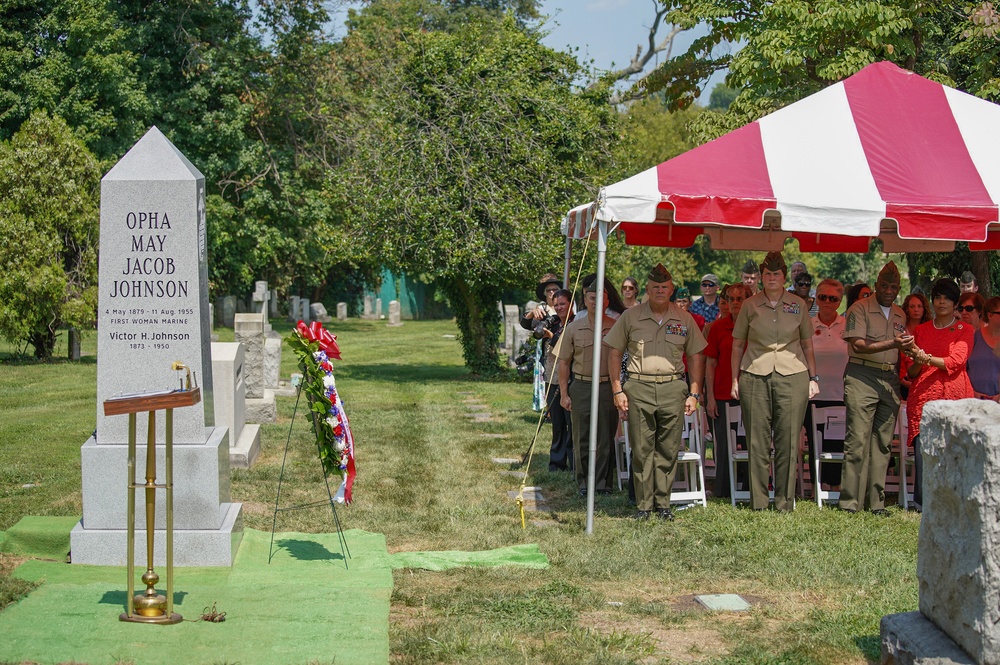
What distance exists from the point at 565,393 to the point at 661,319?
1386 millimetres

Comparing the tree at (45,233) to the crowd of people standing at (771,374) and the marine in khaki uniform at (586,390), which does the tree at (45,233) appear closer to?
the marine in khaki uniform at (586,390)

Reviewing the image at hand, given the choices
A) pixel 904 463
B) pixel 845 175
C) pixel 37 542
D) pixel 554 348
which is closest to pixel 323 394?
pixel 37 542

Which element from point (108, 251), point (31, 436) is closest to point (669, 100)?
point (31, 436)

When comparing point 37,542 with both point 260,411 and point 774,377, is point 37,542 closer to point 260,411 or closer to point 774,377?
point 774,377

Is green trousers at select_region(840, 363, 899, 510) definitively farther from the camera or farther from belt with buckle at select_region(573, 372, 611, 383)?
the camera

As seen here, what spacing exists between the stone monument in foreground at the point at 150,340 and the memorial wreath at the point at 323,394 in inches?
24.2

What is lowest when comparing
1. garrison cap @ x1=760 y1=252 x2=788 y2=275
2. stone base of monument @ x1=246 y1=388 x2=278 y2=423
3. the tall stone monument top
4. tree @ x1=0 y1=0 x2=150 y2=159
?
stone base of monument @ x1=246 y1=388 x2=278 y2=423

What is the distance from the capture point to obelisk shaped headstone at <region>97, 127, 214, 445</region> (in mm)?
6395

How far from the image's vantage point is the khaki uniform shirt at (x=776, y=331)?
824 cm

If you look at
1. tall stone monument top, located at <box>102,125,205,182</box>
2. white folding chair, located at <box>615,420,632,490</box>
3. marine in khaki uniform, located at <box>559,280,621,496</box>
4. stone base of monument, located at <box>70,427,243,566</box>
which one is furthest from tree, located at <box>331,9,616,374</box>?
stone base of monument, located at <box>70,427,243,566</box>

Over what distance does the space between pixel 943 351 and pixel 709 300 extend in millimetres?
3017

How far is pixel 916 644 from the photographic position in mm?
4516

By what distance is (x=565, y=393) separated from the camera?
9.10m

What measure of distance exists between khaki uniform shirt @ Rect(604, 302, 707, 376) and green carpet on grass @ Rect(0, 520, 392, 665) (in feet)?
8.03
